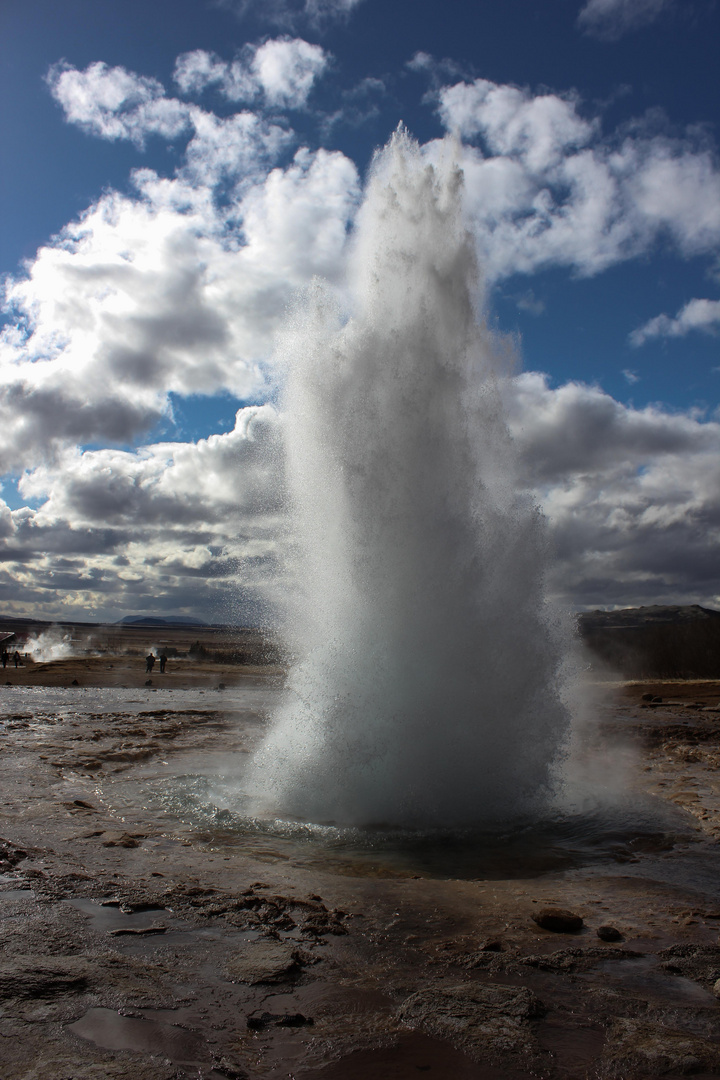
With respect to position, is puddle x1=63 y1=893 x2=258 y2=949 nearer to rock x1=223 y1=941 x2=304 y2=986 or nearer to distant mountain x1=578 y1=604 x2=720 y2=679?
rock x1=223 y1=941 x2=304 y2=986

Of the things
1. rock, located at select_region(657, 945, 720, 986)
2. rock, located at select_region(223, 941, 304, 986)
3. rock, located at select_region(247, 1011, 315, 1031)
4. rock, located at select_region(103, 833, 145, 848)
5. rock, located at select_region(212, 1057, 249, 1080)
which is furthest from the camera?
rock, located at select_region(103, 833, 145, 848)

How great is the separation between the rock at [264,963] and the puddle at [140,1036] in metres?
0.59

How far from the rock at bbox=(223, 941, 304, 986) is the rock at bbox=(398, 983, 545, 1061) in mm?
725

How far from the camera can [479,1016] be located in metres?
3.04

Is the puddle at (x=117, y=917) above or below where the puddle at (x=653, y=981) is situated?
below

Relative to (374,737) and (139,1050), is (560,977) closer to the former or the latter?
(139,1050)

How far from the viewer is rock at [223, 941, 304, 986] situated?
11.3 ft

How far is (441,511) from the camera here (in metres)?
8.79

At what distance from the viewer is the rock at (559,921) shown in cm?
420

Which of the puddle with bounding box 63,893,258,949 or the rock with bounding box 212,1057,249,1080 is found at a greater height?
the rock with bounding box 212,1057,249,1080

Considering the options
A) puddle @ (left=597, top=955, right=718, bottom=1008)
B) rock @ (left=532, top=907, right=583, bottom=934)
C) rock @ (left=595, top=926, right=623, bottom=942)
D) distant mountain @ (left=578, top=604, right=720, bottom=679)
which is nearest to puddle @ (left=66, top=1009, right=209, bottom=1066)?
puddle @ (left=597, top=955, right=718, bottom=1008)

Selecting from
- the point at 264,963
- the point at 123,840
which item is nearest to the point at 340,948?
the point at 264,963

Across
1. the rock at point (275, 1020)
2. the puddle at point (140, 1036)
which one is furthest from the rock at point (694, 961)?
the puddle at point (140, 1036)

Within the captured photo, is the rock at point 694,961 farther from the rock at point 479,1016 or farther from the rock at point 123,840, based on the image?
the rock at point 123,840
